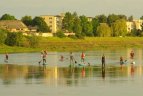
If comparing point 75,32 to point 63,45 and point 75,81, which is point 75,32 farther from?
point 75,81

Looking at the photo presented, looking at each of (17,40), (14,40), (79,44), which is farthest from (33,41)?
(79,44)

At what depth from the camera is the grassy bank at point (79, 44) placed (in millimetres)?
146175

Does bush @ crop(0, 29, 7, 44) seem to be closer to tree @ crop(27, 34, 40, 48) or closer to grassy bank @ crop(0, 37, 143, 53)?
grassy bank @ crop(0, 37, 143, 53)

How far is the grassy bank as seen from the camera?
480 feet

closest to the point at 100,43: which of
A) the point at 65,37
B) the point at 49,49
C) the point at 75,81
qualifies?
the point at 65,37

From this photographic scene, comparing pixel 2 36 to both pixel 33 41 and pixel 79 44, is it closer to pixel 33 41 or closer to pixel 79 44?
pixel 33 41

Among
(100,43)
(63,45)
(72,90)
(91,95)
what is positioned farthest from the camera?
(100,43)

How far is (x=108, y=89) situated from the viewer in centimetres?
3625

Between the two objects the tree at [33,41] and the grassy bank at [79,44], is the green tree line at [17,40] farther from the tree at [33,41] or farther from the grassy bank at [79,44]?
the grassy bank at [79,44]

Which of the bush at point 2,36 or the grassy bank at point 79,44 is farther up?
the bush at point 2,36

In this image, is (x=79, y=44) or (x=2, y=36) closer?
(x=2, y=36)

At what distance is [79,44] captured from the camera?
16900 cm

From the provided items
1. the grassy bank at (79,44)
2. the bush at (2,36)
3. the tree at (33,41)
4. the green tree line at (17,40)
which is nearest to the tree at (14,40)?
the green tree line at (17,40)

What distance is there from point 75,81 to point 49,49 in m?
108
